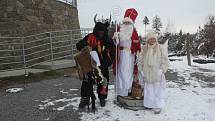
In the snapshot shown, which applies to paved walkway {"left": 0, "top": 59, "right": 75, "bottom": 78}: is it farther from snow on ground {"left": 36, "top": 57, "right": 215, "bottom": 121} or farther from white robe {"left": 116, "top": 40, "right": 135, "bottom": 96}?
white robe {"left": 116, "top": 40, "right": 135, "bottom": 96}

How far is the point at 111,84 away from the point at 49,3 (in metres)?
6.34

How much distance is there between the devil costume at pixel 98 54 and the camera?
240 inches

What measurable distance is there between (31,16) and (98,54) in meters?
7.03

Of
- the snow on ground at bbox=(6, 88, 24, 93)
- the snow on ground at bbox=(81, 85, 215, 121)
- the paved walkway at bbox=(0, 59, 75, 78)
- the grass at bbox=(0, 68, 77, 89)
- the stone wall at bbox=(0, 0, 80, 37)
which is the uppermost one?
the stone wall at bbox=(0, 0, 80, 37)

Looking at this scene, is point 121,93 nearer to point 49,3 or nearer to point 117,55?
point 117,55

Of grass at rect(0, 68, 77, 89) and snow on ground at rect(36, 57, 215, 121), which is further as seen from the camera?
grass at rect(0, 68, 77, 89)

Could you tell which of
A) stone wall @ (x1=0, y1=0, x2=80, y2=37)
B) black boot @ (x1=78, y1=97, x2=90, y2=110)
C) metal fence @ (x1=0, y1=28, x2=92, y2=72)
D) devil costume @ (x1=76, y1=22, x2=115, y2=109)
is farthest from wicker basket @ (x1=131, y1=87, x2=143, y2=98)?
stone wall @ (x1=0, y1=0, x2=80, y2=37)

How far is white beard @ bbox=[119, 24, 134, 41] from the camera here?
247 inches

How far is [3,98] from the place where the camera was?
24.3ft

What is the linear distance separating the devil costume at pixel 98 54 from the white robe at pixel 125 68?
22 cm

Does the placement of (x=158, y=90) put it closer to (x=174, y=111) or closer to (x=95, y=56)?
(x=174, y=111)

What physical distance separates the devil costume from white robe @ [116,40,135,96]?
216mm

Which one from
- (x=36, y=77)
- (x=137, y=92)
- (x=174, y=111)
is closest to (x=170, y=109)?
(x=174, y=111)

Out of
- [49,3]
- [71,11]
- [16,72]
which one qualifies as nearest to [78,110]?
[16,72]
